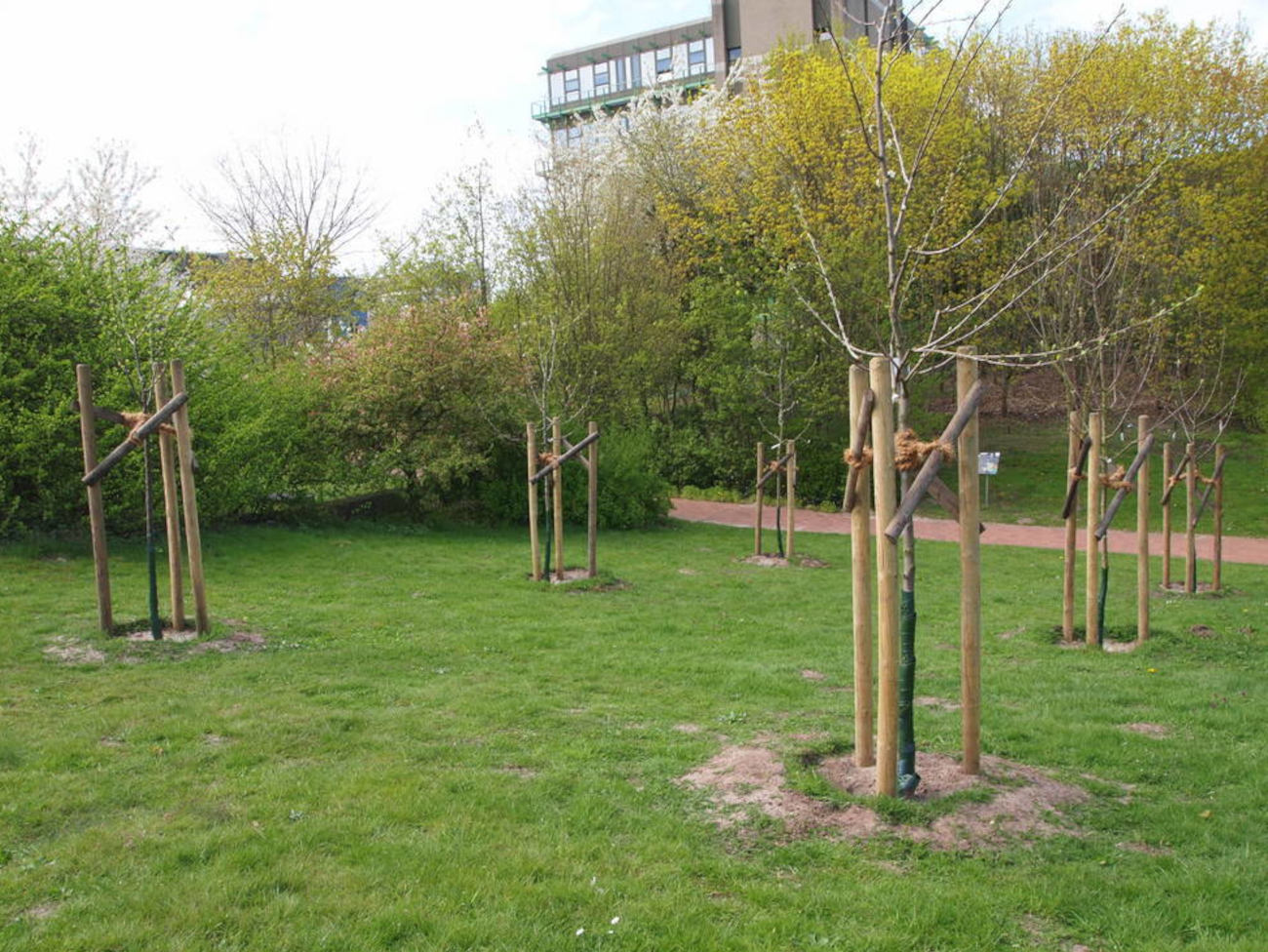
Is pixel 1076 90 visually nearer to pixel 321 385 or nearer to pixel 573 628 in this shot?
pixel 321 385

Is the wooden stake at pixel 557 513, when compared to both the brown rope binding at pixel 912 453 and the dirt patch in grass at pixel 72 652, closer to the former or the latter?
the dirt patch in grass at pixel 72 652

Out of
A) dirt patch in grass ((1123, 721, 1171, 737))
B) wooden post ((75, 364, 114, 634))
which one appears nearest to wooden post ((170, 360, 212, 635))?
wooden post ((75, 364, 114, 634))

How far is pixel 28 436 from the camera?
40.9 ft

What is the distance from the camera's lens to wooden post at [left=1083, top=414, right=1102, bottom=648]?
8391 millimetres

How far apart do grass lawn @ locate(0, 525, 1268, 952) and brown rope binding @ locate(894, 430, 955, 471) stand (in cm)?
172

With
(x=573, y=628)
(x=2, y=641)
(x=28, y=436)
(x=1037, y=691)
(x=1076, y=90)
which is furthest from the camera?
(x=1076, y=90)

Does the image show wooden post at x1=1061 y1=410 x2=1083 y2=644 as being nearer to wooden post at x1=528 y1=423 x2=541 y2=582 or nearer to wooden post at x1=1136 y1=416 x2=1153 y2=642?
wooden post at x1=1136 y1=416 x2=1153 y2=642

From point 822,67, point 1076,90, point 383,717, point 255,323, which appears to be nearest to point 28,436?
point 383,717

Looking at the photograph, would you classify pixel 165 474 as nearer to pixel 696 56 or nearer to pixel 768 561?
pixel 768 561

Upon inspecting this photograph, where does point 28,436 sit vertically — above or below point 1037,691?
above

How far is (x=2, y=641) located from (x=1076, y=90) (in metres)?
25.1

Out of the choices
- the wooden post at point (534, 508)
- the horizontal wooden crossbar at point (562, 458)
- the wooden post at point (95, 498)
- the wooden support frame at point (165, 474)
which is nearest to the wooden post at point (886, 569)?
the wooden support frame at point (165, 474)

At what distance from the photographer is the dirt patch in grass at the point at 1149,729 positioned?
6117 mm

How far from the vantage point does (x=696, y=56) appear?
61250mm
